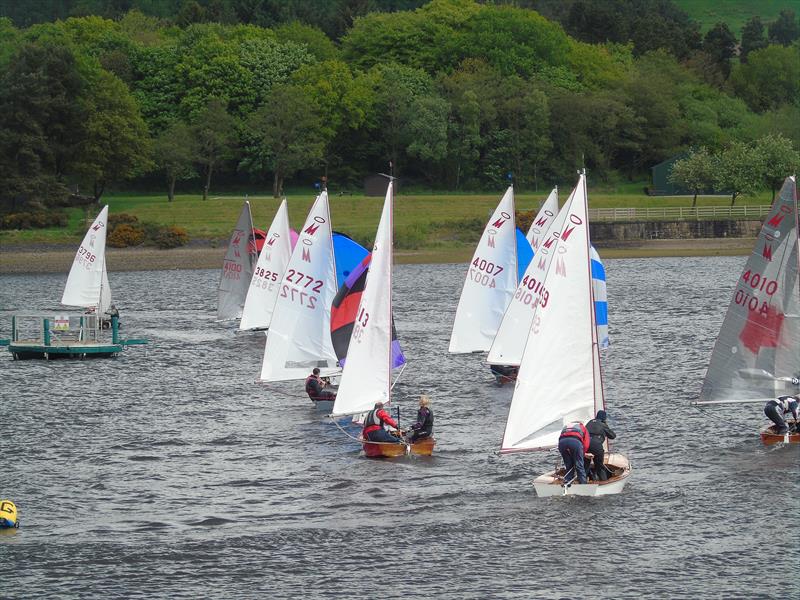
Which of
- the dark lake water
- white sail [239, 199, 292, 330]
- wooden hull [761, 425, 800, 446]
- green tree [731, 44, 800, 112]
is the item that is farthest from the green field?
wooden hull [761, 425, 800, 446]

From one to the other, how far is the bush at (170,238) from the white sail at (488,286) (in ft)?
210

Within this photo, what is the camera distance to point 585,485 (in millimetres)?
31250

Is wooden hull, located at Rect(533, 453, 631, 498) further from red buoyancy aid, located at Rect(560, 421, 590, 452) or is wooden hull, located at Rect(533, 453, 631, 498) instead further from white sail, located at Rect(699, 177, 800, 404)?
white sail, located at Rect(699, 177, 800, 404)

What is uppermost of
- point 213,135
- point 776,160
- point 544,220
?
point 776,160

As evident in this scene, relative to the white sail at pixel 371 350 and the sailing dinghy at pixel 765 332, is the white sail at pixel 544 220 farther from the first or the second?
the white sail at pixel 371 350

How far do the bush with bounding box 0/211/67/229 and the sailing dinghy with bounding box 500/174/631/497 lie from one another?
8648cm

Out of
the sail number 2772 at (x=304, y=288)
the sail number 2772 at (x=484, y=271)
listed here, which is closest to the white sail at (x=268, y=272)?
the sail number 2772 at (x=484, y=271)

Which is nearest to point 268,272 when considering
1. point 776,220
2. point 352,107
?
point 776,220

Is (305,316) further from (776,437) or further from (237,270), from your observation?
(237,270)

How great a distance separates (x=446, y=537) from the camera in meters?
29.6

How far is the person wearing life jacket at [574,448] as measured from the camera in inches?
1196

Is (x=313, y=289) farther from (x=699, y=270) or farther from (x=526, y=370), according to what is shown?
(x=699, y=270)

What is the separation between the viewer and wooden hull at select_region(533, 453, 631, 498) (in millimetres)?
31359

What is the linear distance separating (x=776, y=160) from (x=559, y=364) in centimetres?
10163
